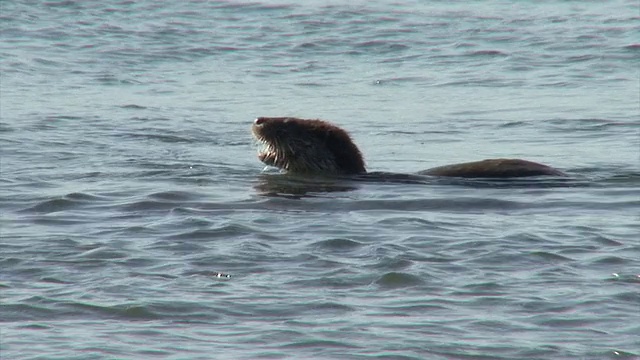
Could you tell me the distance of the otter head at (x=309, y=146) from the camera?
9.09 metres

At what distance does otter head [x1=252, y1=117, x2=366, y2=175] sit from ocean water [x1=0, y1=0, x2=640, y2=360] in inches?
8.2

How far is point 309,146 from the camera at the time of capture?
9188 mm

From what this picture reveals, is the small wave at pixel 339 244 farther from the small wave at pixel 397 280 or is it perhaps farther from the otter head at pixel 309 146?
the otter head at pixel 309 146

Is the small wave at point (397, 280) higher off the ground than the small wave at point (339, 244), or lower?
higher

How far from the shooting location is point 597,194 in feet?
27.4

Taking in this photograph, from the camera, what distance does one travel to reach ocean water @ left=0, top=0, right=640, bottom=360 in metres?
5.01

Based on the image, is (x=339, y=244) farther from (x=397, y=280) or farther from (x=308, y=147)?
(x=308, y=147)

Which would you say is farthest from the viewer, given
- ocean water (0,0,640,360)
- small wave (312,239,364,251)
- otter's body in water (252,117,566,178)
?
otter's body in water (252,117,566,178)

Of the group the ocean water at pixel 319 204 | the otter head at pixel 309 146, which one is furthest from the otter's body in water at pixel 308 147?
the ocean water at pixel 319 204

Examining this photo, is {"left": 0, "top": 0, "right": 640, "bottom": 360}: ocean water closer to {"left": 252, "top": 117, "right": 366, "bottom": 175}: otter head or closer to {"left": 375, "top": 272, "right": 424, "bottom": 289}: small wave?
{"left": 375, "top": 272, "right": 424, "bottom": 289}: small wave

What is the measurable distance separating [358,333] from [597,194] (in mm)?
3855

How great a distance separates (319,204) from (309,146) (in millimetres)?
1253

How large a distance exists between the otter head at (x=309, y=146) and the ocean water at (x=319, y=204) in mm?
207

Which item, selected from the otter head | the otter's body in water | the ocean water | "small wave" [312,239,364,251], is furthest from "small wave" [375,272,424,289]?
the otter head
